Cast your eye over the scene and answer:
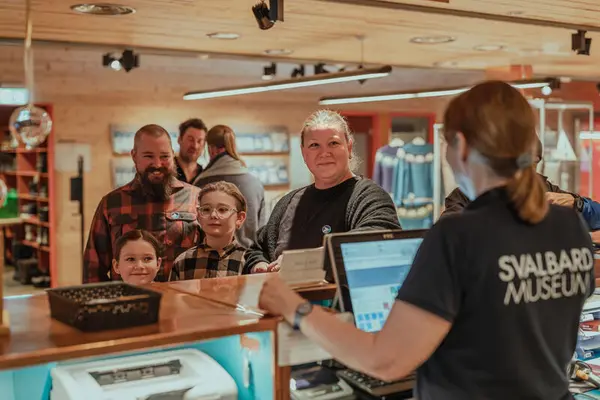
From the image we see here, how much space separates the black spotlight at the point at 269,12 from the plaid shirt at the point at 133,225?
107cm

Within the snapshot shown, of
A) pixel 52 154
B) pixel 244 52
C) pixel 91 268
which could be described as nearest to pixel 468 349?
pixel 91 268

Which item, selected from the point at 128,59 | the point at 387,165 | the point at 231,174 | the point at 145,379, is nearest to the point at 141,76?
the point at 128,59

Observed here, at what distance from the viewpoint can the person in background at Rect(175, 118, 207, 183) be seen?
5.68m

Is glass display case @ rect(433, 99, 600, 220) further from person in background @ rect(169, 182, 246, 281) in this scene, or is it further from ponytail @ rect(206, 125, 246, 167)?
person in background @ rect(169, 182, 246, 281)

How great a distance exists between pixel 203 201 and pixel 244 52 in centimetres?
405

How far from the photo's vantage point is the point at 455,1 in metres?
4.63

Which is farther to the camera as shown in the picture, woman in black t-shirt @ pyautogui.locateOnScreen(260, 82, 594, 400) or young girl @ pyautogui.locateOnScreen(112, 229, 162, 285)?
young girl @ pyautogui.locateOnScreen(112, 229, 162, 285)

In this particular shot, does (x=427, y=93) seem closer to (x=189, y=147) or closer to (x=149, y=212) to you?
(x=189, y=147)

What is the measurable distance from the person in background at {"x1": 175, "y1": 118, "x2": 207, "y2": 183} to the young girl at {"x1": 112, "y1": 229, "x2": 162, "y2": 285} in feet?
7.66

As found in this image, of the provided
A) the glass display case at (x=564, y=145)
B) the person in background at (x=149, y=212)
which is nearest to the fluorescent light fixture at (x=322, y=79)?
the glass display case at (x=564, y=145)

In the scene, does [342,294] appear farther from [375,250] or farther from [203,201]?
[203,201]

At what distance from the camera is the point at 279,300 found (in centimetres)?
173

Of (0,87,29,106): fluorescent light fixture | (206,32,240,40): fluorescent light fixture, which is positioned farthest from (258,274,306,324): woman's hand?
(0,87,29,106): fluorescent light fixture

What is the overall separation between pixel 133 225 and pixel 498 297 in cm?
265
